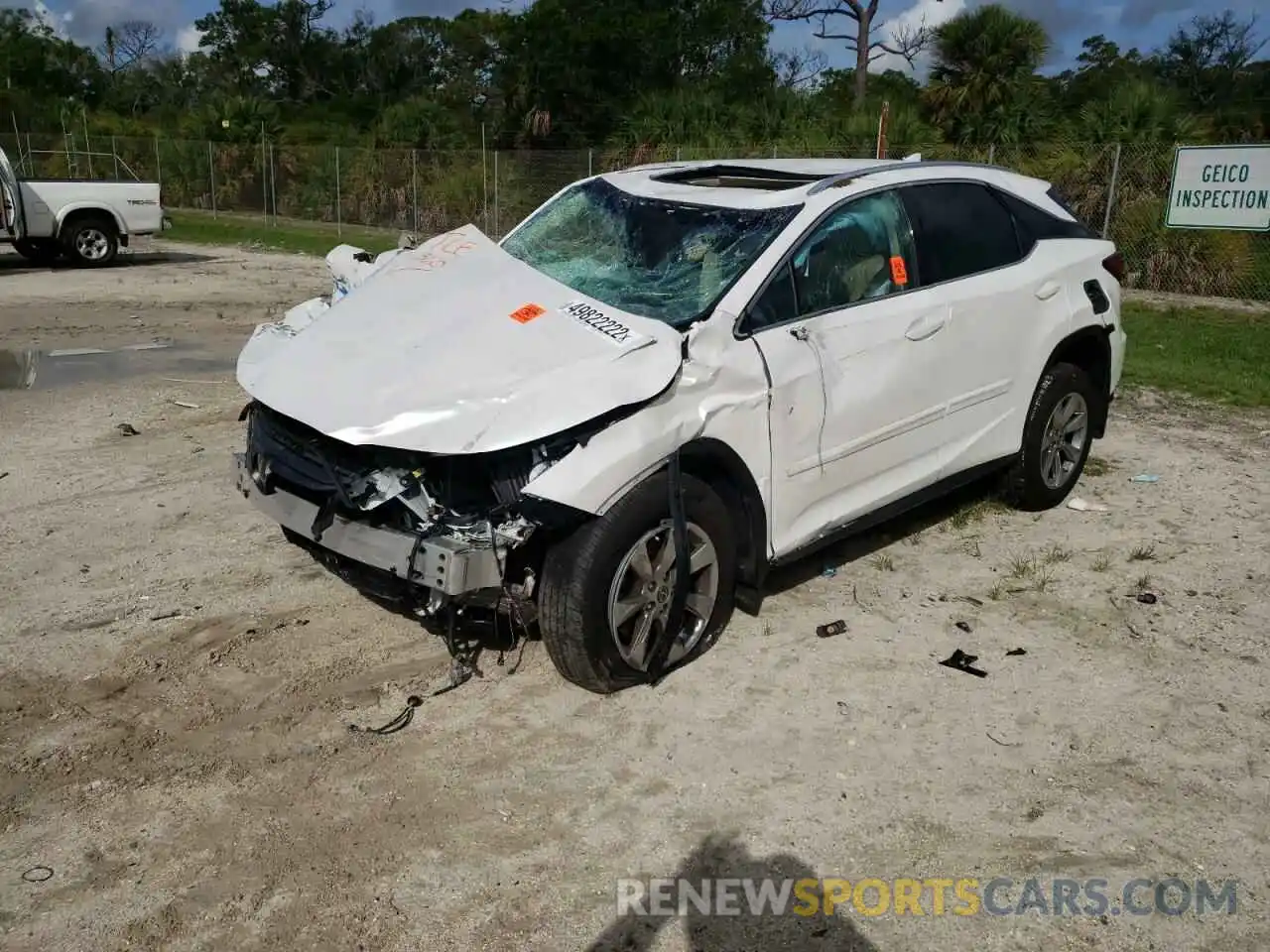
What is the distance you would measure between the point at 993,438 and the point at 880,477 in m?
1.01

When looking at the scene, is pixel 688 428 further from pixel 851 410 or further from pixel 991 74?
pixel 991 74

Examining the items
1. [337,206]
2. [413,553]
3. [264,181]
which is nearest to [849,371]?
[413,553]

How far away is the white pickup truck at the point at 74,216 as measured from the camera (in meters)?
16.7

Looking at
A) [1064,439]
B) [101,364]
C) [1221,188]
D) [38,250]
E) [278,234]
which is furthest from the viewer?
[278,234]

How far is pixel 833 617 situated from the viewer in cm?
479

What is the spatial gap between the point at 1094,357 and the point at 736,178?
238 cm

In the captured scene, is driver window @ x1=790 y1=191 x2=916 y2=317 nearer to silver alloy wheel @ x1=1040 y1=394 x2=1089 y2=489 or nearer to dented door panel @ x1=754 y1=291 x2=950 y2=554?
dented door panel @ x1=754 y1=291 x2=950 y2=554

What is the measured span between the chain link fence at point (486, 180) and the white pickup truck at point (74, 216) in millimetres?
5612

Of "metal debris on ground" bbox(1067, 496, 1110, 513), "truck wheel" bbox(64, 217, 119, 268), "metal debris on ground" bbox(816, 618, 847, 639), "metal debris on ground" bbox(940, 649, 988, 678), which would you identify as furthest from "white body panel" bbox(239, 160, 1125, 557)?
"truck wheel" bbox(64, 217, 119, 268)

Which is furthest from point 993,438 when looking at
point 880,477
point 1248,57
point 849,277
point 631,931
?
point 1248,57

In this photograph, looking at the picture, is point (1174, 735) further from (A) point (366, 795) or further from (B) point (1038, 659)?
(A) point (366, 795)

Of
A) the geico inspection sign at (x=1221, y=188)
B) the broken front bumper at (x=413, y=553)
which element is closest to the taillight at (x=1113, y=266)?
the broken front bumper at (x=413, y=553)

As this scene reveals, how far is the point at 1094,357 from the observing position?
6102mm

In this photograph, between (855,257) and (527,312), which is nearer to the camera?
(527,312)
